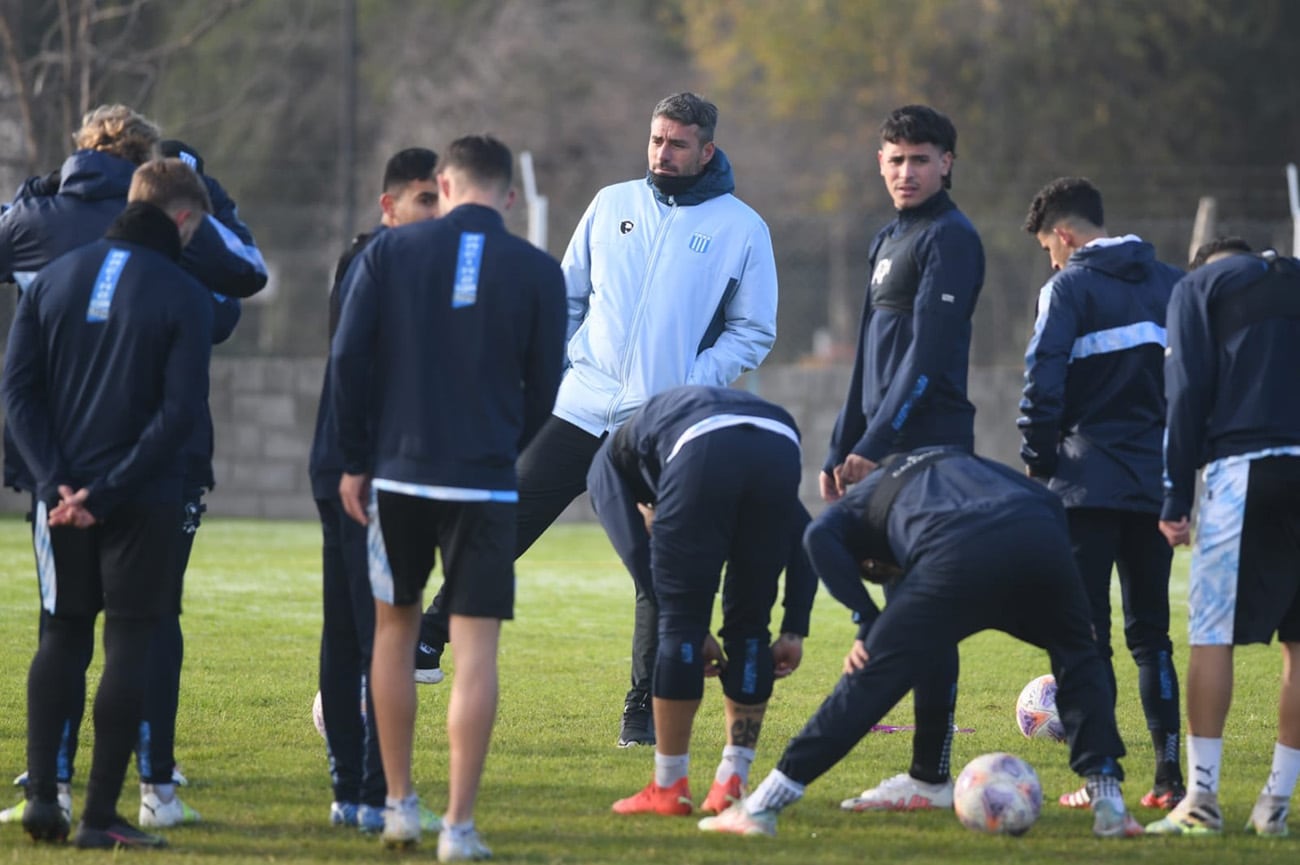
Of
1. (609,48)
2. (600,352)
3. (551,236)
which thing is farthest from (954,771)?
(609,48)

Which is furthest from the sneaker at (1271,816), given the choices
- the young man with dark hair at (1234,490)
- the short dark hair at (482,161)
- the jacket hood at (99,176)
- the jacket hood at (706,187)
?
the jacket hood at (99,176)

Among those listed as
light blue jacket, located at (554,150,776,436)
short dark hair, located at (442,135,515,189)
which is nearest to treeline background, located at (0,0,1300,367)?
light blue jacket, located at (554,150,776,436)

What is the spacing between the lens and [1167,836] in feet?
18.6

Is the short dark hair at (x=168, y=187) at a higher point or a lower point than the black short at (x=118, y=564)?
higher

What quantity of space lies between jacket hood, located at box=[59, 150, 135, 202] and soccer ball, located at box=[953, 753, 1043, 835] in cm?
330

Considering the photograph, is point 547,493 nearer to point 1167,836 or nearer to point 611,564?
point 1167,836

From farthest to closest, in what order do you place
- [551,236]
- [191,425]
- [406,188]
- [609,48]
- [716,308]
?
[609,48]
[551,236]
[716,308]
[406,188]
[191,425]

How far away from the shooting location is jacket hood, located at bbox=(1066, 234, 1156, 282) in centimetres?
640

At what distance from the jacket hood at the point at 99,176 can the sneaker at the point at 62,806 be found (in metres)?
1.89

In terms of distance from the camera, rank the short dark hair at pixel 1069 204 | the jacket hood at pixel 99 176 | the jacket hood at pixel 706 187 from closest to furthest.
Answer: the jacket hood at pixel 99 176, the short dark hair at pixel 1069 204, the jacket hood at pixel 706 187

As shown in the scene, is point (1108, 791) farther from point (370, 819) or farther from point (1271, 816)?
point (370, 819)

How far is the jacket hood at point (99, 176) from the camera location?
6043 mm

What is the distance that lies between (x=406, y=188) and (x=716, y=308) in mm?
1881

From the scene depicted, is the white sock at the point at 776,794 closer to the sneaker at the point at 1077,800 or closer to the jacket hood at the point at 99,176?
the sneaker at the point at 1077,800
